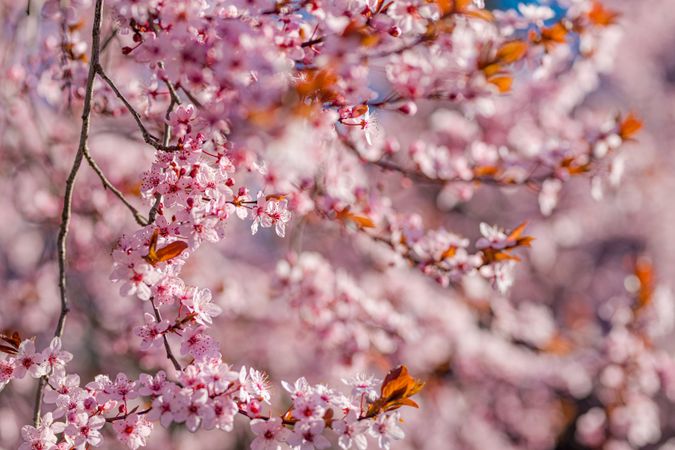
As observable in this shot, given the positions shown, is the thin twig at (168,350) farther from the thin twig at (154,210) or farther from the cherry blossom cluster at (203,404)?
the thin twig at (154,210)

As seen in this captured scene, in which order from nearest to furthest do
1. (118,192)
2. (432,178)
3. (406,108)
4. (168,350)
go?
(168,350), (118,192), (406,108), (432,178)

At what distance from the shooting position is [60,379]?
1921 mm

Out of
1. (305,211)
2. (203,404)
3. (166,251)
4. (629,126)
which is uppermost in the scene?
(166,251)

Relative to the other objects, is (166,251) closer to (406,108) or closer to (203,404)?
(203,404)

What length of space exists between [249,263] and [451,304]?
357 cm

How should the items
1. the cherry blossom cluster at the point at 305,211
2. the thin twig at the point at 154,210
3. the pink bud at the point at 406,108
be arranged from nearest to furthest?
the cherry blossom cluster at the point at 305,211, the thin twig at the point at 154,210, the pink bud at the point at 406,108

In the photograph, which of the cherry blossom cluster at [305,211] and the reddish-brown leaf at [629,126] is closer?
the cherry blossom cluster at [305,211]

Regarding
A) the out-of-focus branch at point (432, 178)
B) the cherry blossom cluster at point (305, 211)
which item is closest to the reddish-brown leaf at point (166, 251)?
the cherry blossom cluster at point (305, 211)

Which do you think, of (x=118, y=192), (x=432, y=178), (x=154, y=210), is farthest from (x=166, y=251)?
(x=432, y=178)

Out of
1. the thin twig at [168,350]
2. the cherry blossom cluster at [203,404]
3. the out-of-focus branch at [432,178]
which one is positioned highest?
the thin twig at [168,350]

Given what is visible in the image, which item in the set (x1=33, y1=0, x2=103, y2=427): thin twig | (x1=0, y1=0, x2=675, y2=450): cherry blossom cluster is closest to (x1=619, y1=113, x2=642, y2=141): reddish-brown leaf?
(x1=0, y1=0, x2=675, y2=450): cherry blossom cluster

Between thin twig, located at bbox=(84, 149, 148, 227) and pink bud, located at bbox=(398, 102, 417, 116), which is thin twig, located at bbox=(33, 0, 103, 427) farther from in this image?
pink bud, located at bbox=(398, 102, 417, 116)

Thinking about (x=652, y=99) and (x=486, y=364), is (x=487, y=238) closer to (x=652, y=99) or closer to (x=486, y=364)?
(x=486, y=364)

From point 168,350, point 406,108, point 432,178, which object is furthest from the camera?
point 432,178
